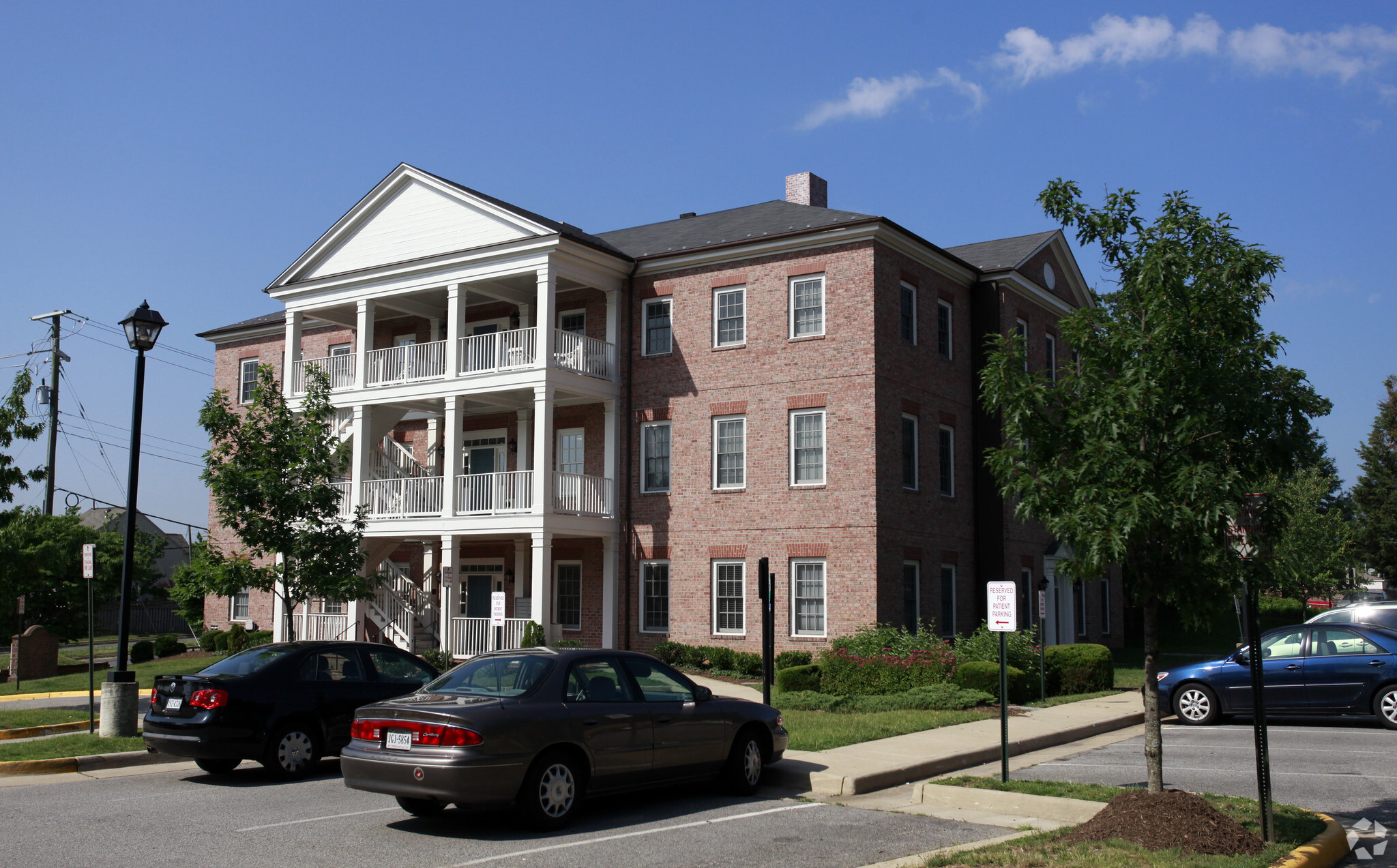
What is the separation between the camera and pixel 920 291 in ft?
85.7

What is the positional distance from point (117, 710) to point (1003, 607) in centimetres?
1128

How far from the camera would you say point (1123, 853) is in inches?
305

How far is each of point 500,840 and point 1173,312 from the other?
6780mm

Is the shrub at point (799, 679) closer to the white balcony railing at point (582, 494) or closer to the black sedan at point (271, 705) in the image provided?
the white balcony railing at point (582, 494)

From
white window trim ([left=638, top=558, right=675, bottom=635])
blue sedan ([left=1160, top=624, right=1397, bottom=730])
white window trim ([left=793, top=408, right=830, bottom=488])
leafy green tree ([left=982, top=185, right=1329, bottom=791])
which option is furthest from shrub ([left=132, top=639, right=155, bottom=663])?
leafy green tree ([left=982, top=185, right=1329, bottom=791])

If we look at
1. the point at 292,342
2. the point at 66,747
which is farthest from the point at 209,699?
the point at 292,342

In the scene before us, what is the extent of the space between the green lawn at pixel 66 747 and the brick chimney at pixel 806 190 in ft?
69.9

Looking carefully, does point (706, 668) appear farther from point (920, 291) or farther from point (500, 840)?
point (500, 840)

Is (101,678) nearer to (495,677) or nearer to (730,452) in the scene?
(730,452)

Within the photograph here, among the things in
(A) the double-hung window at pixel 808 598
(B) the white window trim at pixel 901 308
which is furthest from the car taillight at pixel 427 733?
(B) the white window trim at pixel 901 308

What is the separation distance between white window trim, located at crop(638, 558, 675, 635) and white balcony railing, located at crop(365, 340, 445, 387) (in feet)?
21.8

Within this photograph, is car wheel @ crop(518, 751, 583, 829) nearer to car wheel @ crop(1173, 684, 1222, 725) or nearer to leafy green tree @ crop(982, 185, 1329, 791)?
leafy green tree @ crop(982, 185, 1329, 791)

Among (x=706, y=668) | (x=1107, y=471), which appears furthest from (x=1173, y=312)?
(x=706, y=668)

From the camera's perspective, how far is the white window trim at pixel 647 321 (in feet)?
88.1
